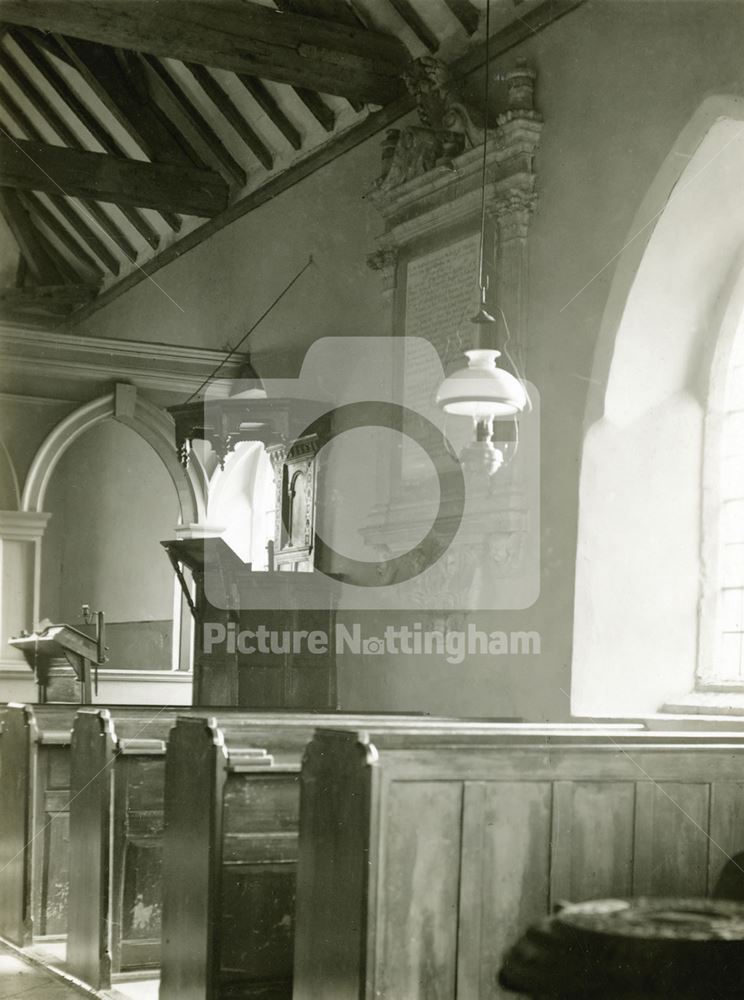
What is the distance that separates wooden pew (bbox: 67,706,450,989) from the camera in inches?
196

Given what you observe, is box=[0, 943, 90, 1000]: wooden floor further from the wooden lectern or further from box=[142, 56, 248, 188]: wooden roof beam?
box=[142, 56, 248, 188]: wooden roof beam

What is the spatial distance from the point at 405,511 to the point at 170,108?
458cm

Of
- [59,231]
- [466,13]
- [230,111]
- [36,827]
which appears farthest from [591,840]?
[59,231]

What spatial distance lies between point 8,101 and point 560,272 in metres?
6.69

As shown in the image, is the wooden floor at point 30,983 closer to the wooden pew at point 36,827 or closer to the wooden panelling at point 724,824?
the wooden pew at point 36,827

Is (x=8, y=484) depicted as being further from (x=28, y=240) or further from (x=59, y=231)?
(x=28, y=240)

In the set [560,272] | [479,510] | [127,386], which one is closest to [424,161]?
[560,272]

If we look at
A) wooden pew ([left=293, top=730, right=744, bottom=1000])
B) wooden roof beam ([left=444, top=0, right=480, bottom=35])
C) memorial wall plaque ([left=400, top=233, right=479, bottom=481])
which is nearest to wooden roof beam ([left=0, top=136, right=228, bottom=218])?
memorial wall plaque ([left=400, top=233, right=479, bottom=481])

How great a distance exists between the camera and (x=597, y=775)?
3.79 m

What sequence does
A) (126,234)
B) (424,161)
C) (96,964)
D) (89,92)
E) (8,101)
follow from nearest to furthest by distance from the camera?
(96,964), (424,161), (89,92), (8,101), (126,234)

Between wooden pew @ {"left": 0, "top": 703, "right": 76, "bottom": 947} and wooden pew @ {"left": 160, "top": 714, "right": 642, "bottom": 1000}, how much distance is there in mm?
1536

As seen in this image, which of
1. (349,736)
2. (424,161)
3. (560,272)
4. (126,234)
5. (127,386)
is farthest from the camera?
(126,234)

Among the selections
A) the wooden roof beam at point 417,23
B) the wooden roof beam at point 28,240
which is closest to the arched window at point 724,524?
the wooden roof beam at point 417,23

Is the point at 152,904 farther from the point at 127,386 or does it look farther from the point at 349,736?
the point at 127,386
